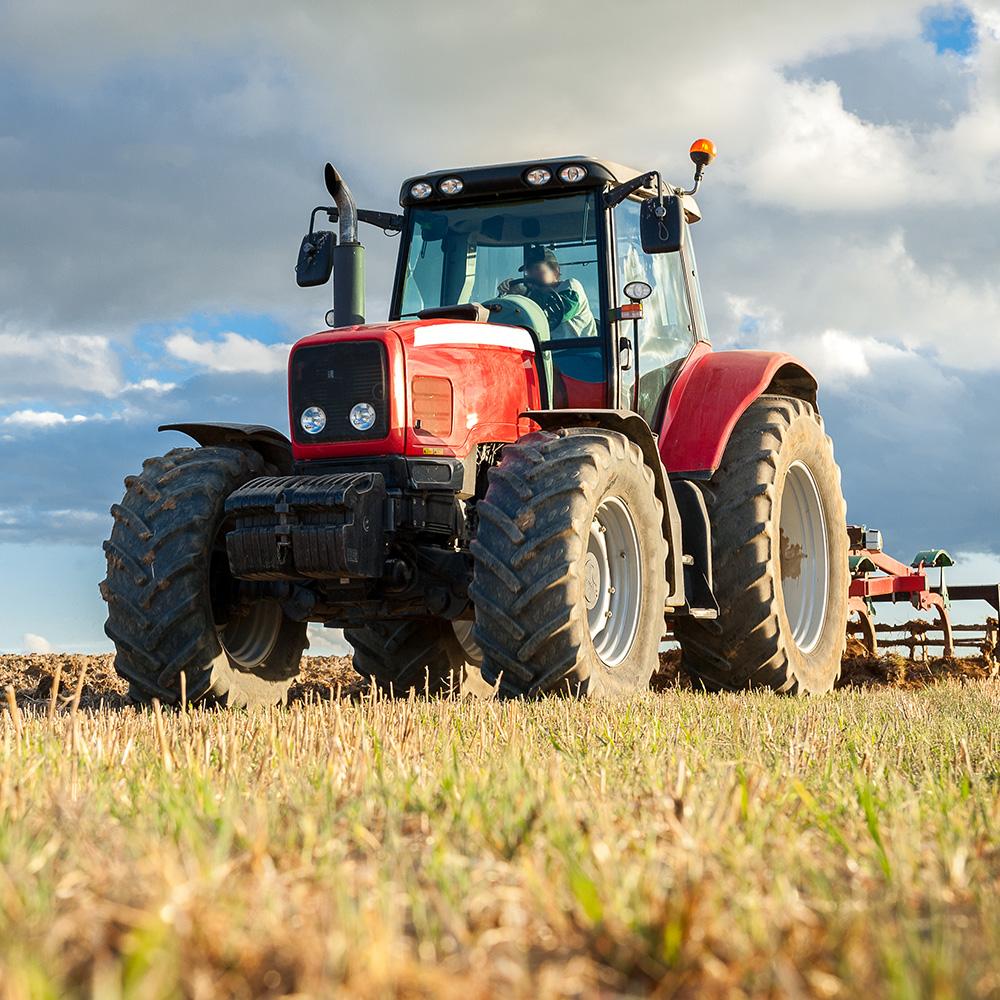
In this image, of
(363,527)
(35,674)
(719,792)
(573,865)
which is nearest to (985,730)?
(719,792)

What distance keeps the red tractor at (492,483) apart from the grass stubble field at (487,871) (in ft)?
6.84

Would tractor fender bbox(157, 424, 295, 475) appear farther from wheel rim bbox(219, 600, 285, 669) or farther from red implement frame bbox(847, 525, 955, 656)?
red implement frame bbox(847, 525, 955, 656)

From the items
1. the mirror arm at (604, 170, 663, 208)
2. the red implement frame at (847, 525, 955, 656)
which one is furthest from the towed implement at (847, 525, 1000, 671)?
the mirror arm at (604, 170, 663, 208)

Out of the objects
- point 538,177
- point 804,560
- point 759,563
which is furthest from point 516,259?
point 804,560

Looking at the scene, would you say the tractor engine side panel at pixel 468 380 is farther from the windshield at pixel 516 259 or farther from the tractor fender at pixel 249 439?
the tractor fender at pixel 249 439

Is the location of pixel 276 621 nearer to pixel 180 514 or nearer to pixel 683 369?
pixel 180 514

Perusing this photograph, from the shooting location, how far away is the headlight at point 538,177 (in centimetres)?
687

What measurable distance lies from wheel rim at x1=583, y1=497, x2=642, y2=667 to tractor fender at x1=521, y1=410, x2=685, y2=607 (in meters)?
0.31

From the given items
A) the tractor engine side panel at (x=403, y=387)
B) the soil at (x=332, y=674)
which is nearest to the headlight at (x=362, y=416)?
the tractor engine side panel at (x=403, y=387)

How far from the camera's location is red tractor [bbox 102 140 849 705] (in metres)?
5.57

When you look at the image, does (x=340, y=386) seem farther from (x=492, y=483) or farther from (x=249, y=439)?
(x=492, y=483)

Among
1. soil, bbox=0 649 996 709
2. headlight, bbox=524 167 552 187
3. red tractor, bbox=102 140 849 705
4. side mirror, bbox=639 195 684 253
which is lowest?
soil, bbox=0 649 996 709

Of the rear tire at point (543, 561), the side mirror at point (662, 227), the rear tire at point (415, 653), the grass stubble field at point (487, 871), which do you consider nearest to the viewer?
the grass stubble field at point (487, 871)

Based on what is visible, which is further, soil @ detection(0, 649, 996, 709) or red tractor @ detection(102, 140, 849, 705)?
soil @ detection(0, 649, 996, 709)
